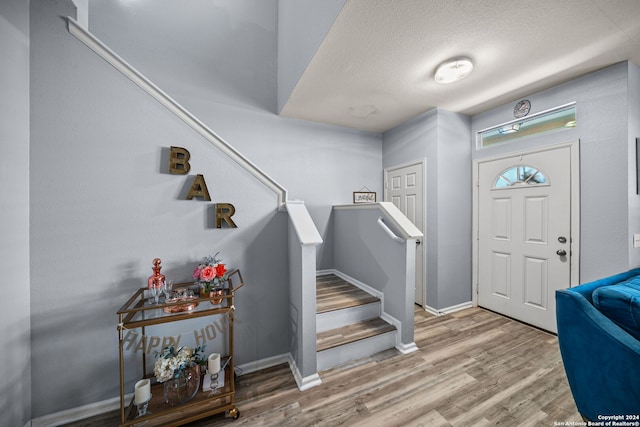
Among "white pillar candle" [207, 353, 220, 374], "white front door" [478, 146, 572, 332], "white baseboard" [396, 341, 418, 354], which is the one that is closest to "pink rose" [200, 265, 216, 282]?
"white pillar candle" [207, 353, 220, 374]

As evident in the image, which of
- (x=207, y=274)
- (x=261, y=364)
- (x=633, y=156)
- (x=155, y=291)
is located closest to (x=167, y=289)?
(x=155, y=291)

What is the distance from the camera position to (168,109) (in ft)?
5.38

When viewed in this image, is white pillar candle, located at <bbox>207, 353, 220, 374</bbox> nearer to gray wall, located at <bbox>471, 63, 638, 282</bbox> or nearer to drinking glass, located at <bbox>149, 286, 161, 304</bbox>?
drinking glass, located at <bbox>149, 286, 161, 304</bbox>

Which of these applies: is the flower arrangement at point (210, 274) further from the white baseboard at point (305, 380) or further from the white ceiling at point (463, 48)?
the white ceiling at point (463, 48)

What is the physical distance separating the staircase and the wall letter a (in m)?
1.48

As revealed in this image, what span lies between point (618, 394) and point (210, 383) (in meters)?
2.36

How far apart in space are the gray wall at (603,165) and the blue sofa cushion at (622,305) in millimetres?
1096

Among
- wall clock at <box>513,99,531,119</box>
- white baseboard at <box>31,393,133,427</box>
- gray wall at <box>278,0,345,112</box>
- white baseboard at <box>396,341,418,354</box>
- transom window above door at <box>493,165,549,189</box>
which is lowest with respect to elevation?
white baseboard at <box>31,393,133,427</box>

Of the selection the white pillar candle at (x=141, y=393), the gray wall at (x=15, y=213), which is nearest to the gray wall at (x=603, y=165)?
the white pillar candle at (x=141, y=393)

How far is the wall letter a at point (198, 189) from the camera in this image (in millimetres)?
1676

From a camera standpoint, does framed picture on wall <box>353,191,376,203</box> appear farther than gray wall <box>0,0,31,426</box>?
Yes

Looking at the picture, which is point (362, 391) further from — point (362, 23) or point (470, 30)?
point (470, 30)

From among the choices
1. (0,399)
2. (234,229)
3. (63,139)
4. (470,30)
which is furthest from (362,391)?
(470,30)

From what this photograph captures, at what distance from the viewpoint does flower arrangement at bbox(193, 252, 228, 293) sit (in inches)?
59.4
